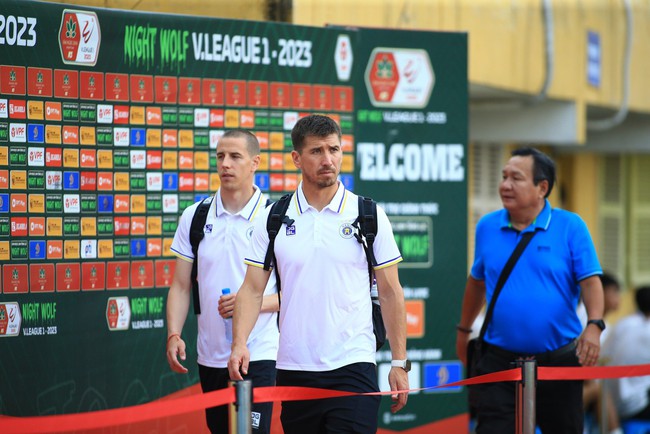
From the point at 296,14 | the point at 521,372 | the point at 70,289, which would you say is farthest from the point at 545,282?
the point at 296,14

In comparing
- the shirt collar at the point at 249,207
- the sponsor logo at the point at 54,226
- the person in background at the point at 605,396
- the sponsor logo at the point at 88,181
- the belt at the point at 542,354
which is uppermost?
the sponsor logo at the point at 88,181

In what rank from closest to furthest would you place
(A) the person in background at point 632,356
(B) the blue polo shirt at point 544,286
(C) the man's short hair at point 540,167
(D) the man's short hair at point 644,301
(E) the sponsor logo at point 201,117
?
(B) the blue polo shirt at point 544,286 → (C) the man's short hair at point 540,167 → (E) the sponsor logo at point 201,117 → (A) the person in background at point 632,356 → (D) the man's short hair at point 644,301

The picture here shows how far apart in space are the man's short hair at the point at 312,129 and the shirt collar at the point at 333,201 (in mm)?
251

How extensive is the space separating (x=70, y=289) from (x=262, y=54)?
2.16m

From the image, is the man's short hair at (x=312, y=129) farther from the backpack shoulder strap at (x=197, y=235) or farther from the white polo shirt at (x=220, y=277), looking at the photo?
the backpack shoulder strap at (x=197, y=235)

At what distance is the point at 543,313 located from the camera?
696 cm

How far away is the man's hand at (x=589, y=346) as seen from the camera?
686 centimetres

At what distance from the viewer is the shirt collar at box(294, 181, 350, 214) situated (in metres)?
5.69

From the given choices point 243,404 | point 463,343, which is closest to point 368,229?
point 243,404

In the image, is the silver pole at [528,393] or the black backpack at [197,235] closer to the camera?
the silver pole at [528,393]

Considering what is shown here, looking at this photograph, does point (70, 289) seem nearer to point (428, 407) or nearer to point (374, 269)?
point (374, 269)

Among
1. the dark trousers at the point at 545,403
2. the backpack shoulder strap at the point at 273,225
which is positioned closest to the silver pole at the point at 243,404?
the backpack shoulder strap at the point at 273,225

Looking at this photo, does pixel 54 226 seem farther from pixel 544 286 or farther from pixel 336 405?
pixel 544 286

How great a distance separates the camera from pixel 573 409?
6.98 m
